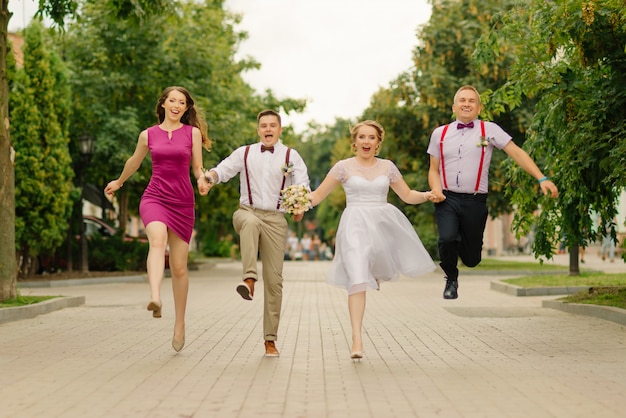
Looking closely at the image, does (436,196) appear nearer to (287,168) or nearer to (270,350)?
(287,168)

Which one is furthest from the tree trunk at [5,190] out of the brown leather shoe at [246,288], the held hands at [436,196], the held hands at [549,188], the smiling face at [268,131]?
the held hands at [549,188]

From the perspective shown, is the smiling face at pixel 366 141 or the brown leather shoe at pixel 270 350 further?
the brown leather shoe at pixel 270 350

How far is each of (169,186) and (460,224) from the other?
2.68 metres

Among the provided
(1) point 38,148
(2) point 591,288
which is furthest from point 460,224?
(1) point 38,148

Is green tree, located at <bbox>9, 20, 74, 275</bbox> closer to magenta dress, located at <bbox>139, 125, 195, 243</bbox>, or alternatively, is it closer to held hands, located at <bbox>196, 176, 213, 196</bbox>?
magenta dress, located at <bbox>139, 125, 195, 243</bbox>

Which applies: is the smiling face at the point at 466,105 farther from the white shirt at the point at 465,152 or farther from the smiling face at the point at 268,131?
the smiling face at the point at 268,131

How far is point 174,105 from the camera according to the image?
990cm

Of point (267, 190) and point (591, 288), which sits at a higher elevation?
point (267, 190)

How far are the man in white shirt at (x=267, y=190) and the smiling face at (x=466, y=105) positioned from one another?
1.51 m

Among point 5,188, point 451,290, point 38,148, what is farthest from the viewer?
point 38,148

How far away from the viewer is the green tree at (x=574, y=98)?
43.9ft

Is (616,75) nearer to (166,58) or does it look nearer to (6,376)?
(6,376)

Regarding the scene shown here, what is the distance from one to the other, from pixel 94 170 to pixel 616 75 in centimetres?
1954

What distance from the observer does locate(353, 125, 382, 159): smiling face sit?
31.6 ft
